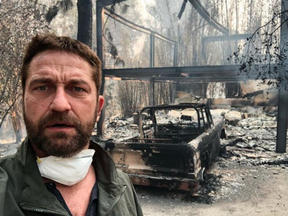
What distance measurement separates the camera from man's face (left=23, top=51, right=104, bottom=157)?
125cm

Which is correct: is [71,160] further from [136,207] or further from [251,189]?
[251,189]

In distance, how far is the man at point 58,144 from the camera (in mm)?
1159

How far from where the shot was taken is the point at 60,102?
1277 millimetres

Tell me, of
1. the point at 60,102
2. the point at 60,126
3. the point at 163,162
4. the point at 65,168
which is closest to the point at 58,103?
the point at 60,102

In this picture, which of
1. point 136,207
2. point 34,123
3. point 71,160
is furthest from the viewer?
point 136,207

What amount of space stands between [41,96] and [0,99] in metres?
8.96

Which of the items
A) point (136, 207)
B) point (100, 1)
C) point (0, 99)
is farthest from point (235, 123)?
point (136, 207)

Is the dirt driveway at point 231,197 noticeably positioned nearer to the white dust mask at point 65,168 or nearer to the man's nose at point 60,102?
the white dust mask at point 65,168

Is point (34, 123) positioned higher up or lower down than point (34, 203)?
higher up

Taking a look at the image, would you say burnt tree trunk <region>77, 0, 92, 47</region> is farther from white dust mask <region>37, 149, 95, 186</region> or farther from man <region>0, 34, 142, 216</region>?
white dust mask <region>37, 149, 95, 186</region>

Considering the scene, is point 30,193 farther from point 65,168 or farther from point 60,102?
point 60,102

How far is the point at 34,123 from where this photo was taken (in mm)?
1256

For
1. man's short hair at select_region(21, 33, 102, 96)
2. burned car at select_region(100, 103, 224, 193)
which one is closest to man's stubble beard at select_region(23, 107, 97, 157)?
man's short hair at select_region(21, 33, 102, 96)

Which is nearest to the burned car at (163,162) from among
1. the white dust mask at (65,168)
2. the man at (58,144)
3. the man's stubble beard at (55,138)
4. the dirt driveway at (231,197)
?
the dirt driveway at (231,197)
